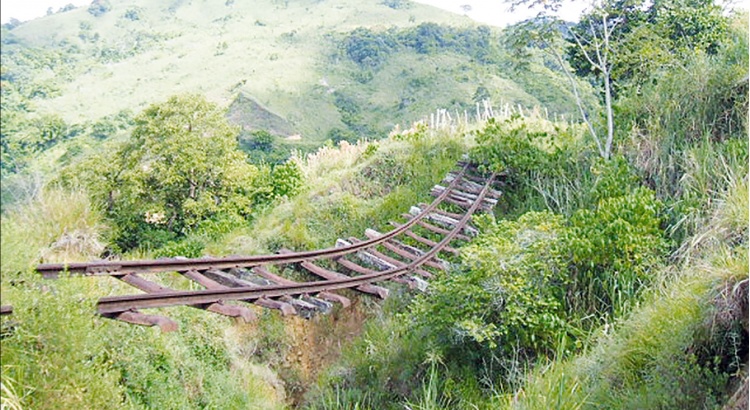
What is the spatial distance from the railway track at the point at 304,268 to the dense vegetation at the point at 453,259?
314 mm

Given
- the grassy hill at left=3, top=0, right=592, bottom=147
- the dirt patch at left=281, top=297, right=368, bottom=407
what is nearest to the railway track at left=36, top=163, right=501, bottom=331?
the dirt patch at left=281, top=297, right=368, bottom=407

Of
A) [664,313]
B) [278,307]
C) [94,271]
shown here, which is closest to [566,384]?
[664,313]

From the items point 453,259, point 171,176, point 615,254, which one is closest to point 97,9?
point 171,176

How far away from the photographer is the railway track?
3.29 meters

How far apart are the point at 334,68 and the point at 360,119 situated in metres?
10.4

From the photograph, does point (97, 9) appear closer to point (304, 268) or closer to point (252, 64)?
point (304, 268)

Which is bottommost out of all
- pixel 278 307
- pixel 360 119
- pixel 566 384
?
pixel 360 119

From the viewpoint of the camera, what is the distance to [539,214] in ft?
18.8

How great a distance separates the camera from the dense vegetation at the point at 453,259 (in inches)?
100

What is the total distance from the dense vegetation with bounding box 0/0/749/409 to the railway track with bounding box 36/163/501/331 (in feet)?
1.03

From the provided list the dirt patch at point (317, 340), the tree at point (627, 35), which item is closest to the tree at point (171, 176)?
the dirt patch at point (317, 340)

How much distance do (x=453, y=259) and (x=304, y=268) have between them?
157 centimetres

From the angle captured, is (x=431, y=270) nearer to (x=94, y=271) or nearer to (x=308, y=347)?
(x=308, y=347)

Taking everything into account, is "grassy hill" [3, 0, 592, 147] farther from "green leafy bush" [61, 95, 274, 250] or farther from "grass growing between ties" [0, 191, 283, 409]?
"green leafy bush" [61, 95, 274, 250]
